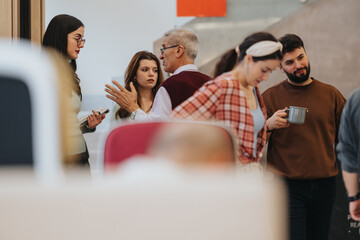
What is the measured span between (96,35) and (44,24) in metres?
0.28

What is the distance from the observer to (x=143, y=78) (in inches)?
97.3

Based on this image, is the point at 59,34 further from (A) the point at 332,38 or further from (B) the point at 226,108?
(A) the point at 332,38

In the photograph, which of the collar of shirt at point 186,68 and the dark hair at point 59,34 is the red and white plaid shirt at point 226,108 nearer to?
the collar of shirt at point 186,68

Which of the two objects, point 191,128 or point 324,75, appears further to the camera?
point 324,75

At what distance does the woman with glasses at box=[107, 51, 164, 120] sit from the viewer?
2449mm

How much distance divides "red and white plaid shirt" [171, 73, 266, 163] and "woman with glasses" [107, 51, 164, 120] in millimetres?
831

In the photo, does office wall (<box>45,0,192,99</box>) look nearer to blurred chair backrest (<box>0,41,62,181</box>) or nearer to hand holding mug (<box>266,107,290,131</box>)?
hand holding mug (<box>266,107,290,131</box>)

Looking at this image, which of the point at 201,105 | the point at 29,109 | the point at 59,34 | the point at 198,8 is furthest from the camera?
the point at 198,8

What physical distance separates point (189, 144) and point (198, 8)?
2392 millimetres

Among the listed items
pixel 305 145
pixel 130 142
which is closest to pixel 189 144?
pixel 130 142

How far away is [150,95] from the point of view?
246cm

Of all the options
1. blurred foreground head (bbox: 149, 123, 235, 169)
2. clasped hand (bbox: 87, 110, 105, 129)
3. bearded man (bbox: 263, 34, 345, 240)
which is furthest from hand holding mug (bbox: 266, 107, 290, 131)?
blurred foreground head (bbox: 149, 123, 235, 169)

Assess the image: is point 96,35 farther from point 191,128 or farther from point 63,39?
point 191,128

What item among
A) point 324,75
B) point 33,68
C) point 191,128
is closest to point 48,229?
point 33,68
